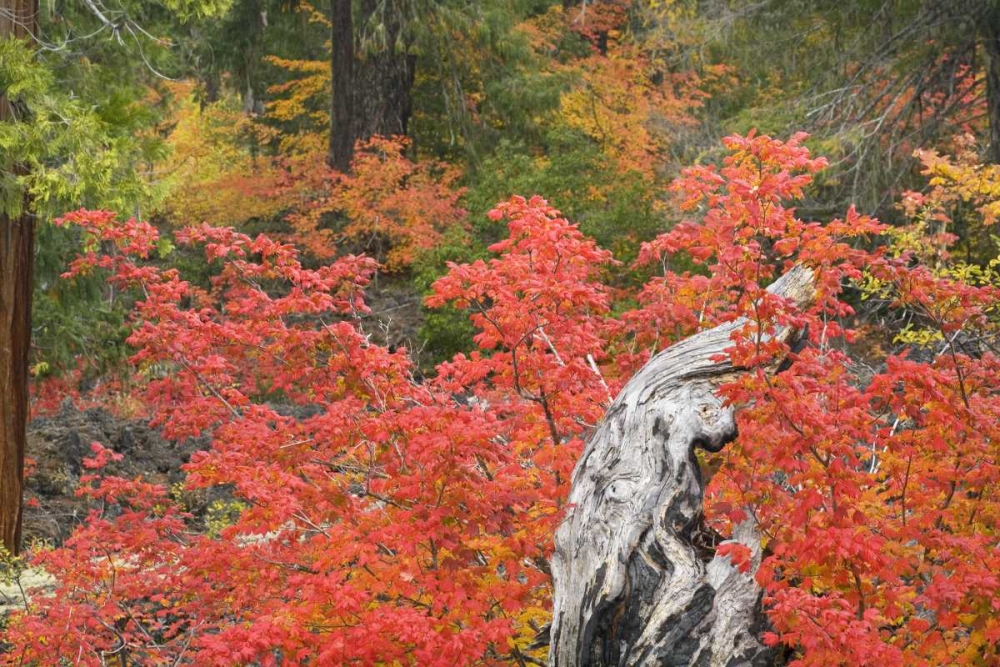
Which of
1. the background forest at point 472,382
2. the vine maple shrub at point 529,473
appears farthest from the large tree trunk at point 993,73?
the vine maple shrub at point 529,473

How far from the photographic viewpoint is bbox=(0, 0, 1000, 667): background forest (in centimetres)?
503

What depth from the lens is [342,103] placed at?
20344 mm

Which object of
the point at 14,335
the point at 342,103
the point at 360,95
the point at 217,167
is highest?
the point at 360,95

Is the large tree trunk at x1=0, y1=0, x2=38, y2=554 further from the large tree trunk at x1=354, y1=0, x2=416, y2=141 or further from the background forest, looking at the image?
the large tree trunk at x1=354, y1=0, x2=416, y2=141

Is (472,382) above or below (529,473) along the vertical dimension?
below

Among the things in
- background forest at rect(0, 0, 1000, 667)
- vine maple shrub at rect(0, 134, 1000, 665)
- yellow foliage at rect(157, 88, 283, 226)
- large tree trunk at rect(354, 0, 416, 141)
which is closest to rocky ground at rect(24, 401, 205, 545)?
background forest at rect(0, 0, 1000, 667)

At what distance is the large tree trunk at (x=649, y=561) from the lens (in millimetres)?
5035

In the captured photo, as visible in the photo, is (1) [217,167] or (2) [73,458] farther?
(1) [217,167]

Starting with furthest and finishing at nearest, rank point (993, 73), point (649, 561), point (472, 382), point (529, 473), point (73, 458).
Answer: point (993, 73) → point (73, 458) → point (472, 382) → point (529, 473) → point (649, 561)

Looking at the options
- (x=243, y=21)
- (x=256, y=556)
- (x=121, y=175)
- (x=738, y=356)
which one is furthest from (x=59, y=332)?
(x=243, y=21)

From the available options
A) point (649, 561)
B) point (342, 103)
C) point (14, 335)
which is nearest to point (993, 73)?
point (342, 103)

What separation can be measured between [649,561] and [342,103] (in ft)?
53.9

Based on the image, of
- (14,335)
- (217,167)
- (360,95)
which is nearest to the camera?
(14,335)

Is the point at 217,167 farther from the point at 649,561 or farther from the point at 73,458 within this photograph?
the point at 649,561
